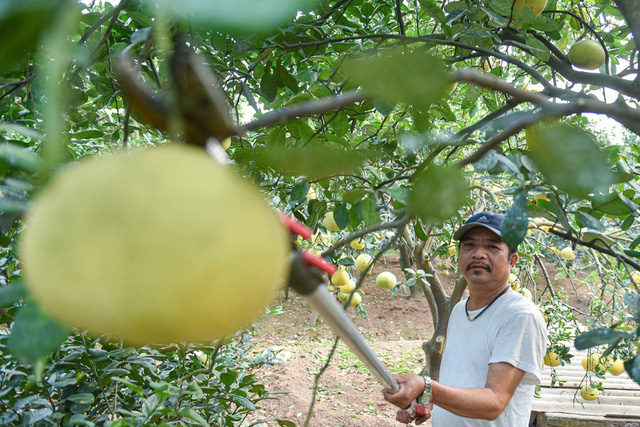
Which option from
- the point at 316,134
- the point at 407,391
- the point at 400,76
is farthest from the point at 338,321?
the point at 407,391

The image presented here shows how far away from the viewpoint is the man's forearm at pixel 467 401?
1515 mm

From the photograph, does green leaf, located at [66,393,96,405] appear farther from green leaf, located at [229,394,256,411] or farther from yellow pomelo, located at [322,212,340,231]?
yellow pomelo, located at [322,212,340,231]

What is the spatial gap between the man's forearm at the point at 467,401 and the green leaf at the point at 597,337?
716 millimetres

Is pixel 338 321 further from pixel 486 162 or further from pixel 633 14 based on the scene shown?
pixel 633 14

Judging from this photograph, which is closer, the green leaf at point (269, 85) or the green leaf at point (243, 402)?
the green leaf at point (269, 85)

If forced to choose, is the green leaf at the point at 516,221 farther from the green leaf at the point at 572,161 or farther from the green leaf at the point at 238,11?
the green leaf at the point at 238,11

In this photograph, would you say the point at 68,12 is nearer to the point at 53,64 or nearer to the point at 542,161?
the point at 53,64

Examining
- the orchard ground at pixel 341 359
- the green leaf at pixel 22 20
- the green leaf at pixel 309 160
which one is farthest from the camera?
the orchard ground at pixel 341 359

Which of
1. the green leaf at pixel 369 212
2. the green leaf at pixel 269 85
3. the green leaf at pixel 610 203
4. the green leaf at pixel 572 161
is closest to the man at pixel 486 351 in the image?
the green leaf at pixel 369 212

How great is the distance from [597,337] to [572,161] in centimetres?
54

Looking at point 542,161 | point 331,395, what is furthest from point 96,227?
point 331,395

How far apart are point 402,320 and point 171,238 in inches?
307

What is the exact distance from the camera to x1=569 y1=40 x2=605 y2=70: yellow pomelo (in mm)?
1696

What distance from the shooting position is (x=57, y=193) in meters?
0.29
